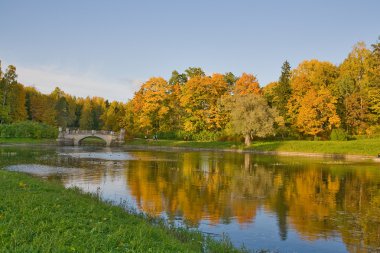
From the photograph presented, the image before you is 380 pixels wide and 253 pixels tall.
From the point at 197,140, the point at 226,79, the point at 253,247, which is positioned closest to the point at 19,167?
the point at 253,247

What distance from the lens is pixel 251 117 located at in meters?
64.1

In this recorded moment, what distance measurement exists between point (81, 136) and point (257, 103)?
38.3m

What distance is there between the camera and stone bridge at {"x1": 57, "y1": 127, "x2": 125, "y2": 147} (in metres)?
80.4

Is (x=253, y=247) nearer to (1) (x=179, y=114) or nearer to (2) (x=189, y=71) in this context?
(1) (x=179, y=114)

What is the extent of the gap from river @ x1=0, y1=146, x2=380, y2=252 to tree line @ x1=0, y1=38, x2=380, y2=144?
3478 cm

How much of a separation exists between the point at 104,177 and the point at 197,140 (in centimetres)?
5016

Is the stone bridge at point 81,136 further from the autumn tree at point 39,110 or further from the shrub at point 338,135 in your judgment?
the shrub at point 338,135

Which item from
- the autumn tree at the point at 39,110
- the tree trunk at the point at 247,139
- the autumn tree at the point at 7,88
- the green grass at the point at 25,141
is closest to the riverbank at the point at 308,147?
the tree trunk at the point at 247,139

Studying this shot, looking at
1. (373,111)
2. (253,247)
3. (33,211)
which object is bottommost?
(253,247)

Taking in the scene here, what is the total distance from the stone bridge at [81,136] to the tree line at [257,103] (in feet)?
19.9

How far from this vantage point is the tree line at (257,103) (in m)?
67.2

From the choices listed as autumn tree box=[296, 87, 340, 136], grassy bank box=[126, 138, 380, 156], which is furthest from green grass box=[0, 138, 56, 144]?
autumn tree box=[296, 87, 340, 136]

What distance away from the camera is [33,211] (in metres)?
A: 11.1

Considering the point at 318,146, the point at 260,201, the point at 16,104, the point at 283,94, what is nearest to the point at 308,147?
the point at 318,146
